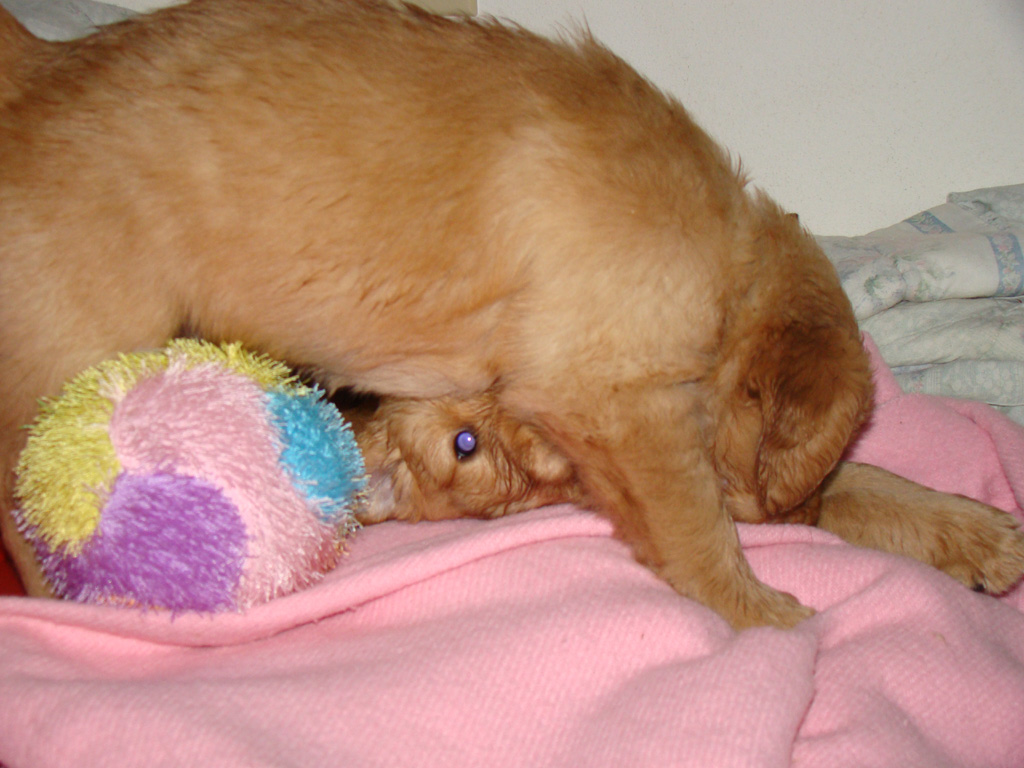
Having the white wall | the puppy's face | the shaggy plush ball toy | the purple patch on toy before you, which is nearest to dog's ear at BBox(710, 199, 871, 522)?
the puppy's face

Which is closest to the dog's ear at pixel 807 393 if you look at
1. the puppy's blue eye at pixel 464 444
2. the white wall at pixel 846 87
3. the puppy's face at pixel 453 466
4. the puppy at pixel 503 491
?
the puppy at pixel 503 491

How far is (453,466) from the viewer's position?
217 cm

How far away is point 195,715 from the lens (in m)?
1.40

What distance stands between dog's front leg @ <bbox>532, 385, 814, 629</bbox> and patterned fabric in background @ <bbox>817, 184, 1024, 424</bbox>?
1.36 m

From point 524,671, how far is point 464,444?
73 centimetres

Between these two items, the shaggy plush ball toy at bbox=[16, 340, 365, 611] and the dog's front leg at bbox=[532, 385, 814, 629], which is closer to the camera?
the shaggy plush ball toy at bbox=[16, 340, 365, 611]

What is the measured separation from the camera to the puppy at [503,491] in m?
2.13

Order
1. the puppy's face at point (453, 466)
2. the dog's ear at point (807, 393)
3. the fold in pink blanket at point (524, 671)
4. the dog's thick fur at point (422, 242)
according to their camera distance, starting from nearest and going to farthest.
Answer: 1. the fold in pink blanket at point (524, 671)
2. the dog's thick fur at point (422, 242)
3. the dog's ear at point (807, 393)
4. the puppy's face at point (453, 466)

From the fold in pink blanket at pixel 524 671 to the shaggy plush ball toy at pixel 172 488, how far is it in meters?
0.11

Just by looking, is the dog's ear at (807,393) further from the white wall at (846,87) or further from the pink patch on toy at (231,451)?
the white wall at (846,87)

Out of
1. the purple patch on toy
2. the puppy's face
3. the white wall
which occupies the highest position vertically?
the white wall

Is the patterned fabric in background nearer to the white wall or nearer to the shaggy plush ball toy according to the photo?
the white wall

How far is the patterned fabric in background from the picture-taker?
279cm

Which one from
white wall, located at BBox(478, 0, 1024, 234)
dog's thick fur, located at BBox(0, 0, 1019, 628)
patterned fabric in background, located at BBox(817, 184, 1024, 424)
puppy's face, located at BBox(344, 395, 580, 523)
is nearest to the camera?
dog's thick fur, located at BBox(0, 0, 1019, 628)
